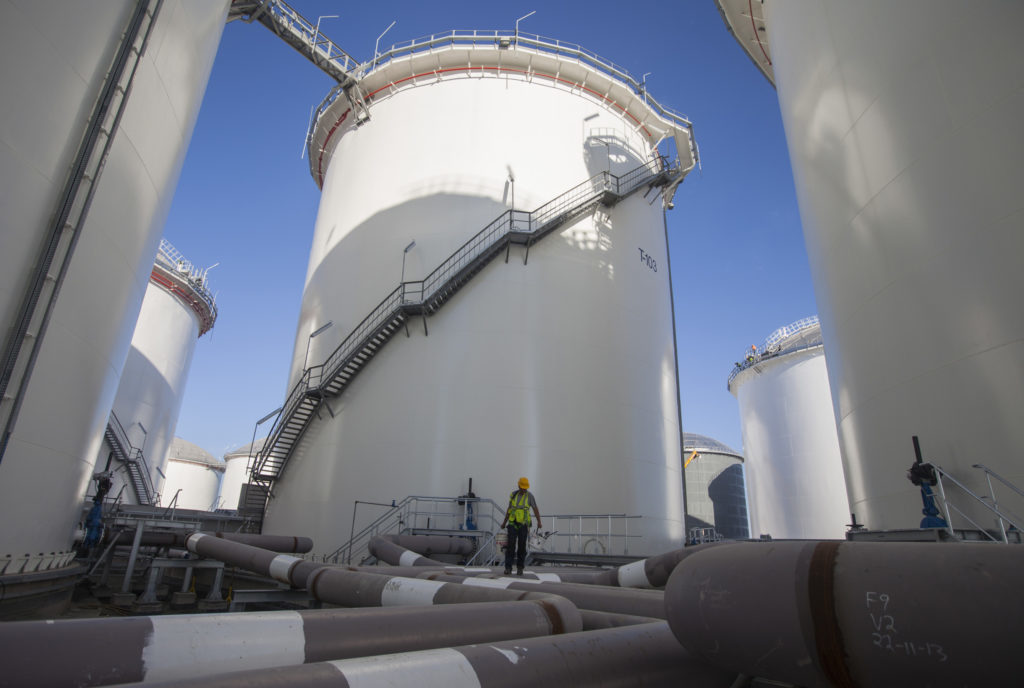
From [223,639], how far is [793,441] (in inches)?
1042

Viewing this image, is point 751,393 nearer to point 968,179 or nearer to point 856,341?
point 856,341

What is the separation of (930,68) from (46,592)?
12.7 metres

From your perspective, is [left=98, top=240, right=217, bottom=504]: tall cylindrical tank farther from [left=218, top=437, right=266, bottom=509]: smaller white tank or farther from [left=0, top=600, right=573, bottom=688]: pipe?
[left=0, top=600, right=573, bottom=688]: pipe

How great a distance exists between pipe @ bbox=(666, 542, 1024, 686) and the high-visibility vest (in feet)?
19.4

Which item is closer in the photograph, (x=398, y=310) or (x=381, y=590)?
(x=381, y=590)

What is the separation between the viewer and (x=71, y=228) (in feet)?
21.1

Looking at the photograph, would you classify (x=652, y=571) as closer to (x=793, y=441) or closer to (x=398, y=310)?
(x=398, y=310)

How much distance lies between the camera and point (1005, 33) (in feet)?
22.0

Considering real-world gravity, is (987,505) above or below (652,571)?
above

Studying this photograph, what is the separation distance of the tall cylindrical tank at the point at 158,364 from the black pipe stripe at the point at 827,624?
25.9 m

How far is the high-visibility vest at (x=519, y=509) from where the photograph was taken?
871 cm

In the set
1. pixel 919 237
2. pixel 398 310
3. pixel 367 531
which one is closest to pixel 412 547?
pixel 367 531

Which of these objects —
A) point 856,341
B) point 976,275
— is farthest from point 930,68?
point 856,341

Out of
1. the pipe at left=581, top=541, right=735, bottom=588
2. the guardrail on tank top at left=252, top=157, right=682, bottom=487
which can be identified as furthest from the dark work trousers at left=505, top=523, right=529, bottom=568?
the guardrail on tank top at left=252, top=157, right=682, bottom=487
